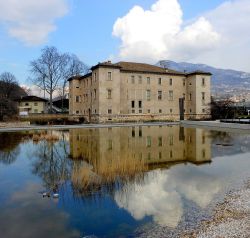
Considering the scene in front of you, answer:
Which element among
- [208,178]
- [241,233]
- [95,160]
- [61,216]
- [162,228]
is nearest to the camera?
[241,233]

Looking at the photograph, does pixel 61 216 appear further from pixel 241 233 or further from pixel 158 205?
pixel 241 233

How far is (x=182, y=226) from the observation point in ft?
20.4

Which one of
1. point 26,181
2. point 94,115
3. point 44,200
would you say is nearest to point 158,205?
point 44,200

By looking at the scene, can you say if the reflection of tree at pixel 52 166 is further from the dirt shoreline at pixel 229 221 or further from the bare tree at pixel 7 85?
the bare tree at pixel 7 85

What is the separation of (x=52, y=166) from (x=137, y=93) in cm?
4275

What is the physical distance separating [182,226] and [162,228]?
1.38 feet

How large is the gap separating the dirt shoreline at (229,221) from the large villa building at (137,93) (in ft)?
139

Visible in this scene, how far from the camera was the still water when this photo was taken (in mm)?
6363

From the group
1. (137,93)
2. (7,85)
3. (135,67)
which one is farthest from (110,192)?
(7,85)

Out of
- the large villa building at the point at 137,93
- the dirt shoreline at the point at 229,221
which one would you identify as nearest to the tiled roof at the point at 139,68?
the large villa building at the point at 137,93

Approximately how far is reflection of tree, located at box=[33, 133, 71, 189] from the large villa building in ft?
108

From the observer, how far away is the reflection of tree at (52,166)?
1026cm

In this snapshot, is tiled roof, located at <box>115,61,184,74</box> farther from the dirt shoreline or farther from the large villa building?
the dirt shoreline

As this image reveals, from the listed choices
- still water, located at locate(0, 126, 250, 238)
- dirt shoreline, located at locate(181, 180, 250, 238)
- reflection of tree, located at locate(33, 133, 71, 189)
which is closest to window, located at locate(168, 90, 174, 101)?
reflection of tree, located at locate(33, 133, 71, 189)
